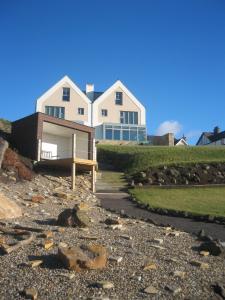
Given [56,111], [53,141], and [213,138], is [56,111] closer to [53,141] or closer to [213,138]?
[53,141]

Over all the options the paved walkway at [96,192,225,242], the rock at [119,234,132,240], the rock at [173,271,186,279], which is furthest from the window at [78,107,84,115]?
the rock at [173,271,186,279]

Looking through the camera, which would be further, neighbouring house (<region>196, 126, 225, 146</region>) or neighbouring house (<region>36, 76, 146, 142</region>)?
neighbouring house (<region>196, 126, 225, 146</region>)

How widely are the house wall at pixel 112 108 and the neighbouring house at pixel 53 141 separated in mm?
20378

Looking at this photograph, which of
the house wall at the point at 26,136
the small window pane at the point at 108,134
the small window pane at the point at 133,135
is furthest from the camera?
the small window pane at the point at 133,135

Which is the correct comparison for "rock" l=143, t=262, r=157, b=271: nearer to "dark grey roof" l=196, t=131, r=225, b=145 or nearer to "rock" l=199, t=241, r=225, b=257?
"rock" l=199, t=241, r=225, b=257

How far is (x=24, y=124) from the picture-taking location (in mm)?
26812

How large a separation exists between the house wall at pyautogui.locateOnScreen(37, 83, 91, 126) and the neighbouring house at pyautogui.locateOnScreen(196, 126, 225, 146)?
28.1 m

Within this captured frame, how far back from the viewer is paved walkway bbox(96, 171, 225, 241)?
43.3 feet

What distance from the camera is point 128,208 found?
1739 centimetres

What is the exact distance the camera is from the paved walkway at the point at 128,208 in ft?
43.3

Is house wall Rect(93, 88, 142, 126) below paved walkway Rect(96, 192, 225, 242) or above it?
above

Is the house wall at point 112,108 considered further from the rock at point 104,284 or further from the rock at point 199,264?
the rock at point 104,284

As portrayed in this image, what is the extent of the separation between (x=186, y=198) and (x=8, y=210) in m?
11.0

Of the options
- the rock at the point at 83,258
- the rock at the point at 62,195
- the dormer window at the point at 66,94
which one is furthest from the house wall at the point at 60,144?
the dormer window at the point at 66,94
